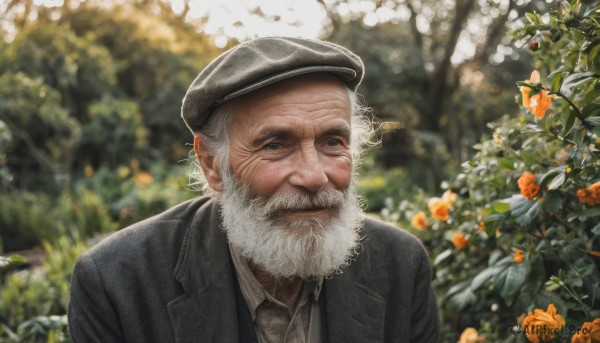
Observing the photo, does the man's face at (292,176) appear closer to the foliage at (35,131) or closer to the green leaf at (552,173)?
the green leaf at (552,173)

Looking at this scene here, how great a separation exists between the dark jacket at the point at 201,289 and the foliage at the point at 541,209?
0.84 ft

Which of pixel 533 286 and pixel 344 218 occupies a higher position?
pixel 344 218

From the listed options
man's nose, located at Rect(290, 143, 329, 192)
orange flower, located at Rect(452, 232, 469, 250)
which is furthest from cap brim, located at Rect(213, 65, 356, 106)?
orange flower, located at Rect(452, 232, 469, 250)

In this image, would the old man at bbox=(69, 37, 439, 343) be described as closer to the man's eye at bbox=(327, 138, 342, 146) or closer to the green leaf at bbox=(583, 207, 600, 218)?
the man's eye at bbox=(327, 138, 342, 146)

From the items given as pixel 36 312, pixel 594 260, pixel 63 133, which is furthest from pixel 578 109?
pixel 63 133

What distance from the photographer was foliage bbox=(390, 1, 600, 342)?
1.73 m

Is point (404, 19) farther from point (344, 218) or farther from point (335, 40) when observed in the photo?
point (344, 218)

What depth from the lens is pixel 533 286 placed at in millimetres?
2066

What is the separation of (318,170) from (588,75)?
3.17 ft

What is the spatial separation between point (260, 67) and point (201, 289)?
3.03ft

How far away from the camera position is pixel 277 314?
2.21m

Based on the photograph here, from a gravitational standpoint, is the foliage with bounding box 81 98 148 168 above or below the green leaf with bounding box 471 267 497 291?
below

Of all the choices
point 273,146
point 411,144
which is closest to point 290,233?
point 273,146

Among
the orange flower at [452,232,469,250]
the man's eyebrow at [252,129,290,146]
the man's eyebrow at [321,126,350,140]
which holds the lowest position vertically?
the orange flower at [452,232,469,250]
